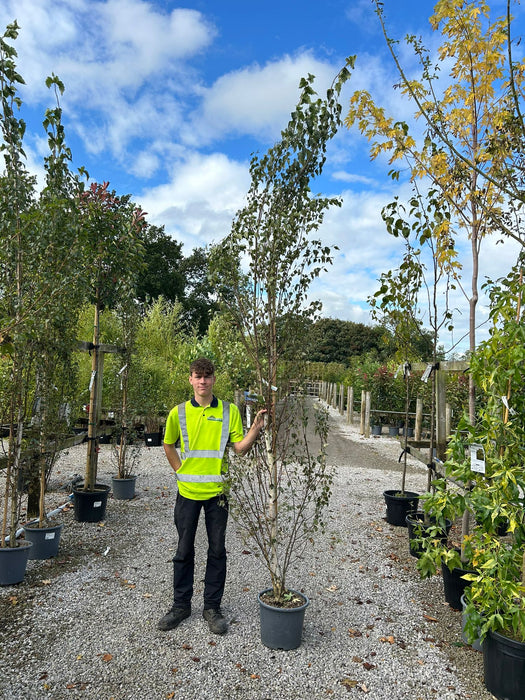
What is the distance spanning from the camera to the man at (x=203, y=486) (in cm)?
353

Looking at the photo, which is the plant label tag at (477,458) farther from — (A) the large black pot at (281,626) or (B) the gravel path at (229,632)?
(A) the large black pot at (281,626)

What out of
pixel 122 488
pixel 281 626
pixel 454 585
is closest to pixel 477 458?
pixel 454 585

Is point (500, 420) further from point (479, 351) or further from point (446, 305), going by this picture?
point (446, 305)

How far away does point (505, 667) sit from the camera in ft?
9.28

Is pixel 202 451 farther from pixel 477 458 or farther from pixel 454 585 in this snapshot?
pixel 454 585

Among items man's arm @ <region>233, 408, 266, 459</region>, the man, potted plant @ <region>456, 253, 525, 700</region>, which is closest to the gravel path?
the man

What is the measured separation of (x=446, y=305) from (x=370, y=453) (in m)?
7.41

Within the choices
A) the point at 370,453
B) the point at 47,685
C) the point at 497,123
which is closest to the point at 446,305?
the point at 497,123

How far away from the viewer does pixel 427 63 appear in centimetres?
422

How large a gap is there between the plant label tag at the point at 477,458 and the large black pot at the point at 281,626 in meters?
1.39

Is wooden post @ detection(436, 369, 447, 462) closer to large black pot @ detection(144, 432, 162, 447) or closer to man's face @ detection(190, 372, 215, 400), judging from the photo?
man's face @ detection(190, 372, 215, 400)

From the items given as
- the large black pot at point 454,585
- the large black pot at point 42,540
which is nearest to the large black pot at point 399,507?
the large black pot at point 454,585

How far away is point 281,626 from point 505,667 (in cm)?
130

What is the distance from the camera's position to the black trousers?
3527mm
